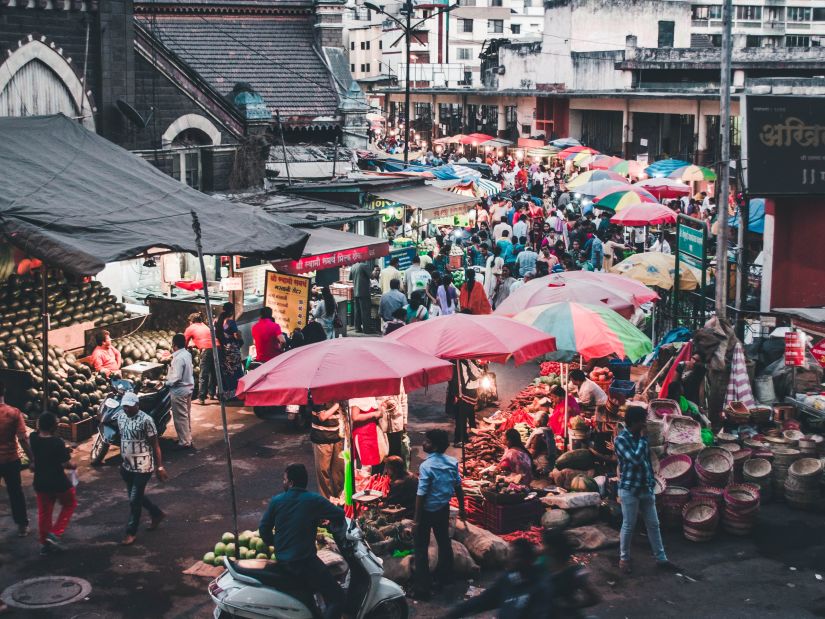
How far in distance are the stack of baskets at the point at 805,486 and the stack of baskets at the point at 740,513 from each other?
88 cm

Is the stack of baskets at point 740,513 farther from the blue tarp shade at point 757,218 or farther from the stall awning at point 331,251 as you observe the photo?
the blue tarp shade at point 757,218

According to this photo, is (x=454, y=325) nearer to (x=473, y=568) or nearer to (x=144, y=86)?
(x=473, y=568)

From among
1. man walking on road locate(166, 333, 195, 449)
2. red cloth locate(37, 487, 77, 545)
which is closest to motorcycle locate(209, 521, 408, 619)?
red cloth locate(37, 487, 77, 545)

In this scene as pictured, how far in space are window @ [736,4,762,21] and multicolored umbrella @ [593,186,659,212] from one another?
56.3 meters

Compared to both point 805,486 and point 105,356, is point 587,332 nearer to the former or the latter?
point 805,486

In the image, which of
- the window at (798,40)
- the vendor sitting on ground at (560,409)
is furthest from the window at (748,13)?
the vendor sitting on ground at (560,409)

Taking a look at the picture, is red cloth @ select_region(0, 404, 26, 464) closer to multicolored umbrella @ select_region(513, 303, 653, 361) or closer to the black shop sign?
multicolored umbrella @ select_region(513, 303, 653, 361)

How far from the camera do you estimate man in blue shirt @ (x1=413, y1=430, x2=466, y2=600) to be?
925cm

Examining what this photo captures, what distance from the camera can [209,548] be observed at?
10352 millimetres

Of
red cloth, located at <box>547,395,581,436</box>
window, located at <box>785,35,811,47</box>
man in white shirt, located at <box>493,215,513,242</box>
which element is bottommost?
red cloth, located at <box>547,395,581,436</box>

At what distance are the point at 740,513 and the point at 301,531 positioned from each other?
200 inches

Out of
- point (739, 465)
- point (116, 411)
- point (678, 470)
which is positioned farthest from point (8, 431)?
point (739, 465)

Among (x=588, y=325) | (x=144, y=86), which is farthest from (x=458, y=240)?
(x=588, y=325)

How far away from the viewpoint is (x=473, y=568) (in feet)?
31.9
